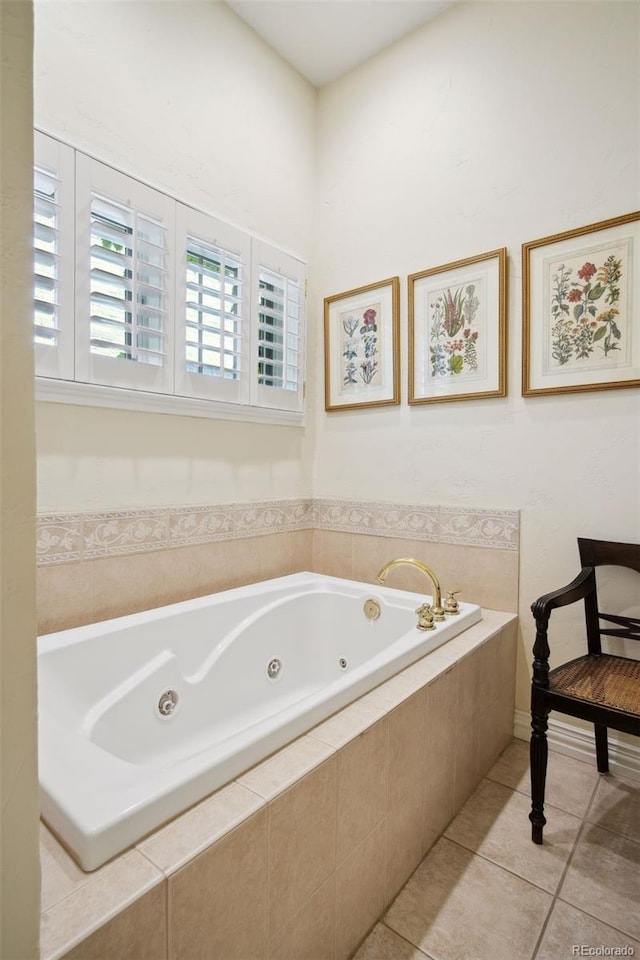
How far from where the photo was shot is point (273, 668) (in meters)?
1.97

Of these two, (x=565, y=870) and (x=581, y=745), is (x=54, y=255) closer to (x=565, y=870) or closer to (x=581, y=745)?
(x=565, y=870)

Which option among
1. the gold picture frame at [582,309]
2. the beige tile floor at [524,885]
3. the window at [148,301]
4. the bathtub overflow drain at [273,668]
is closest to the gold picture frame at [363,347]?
the window at [148,301]

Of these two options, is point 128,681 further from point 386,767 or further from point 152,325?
point 152,325

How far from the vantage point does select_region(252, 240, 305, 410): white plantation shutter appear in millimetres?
2277

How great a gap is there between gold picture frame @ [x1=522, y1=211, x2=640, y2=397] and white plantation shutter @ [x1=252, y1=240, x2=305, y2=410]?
1086mm

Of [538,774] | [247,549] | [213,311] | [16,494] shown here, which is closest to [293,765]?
[16,494]

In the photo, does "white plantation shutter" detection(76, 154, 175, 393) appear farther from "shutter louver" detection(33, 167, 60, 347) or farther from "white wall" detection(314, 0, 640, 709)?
"white wall" detection(314, 0, 640, 709)

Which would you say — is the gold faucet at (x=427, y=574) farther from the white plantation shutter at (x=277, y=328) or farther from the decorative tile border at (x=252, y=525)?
the white plantation shutter at (x=277, y=328)

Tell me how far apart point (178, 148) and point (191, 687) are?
80.6 inches

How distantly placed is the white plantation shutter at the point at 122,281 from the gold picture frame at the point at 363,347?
0.94m

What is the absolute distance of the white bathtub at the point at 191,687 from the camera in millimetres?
809

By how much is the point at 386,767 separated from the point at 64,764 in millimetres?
702

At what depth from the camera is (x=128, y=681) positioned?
147 centimetres

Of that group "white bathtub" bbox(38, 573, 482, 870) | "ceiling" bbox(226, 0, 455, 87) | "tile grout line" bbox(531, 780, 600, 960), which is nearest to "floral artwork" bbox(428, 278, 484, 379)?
"white bathtub" bbox(38, 573, 482, 870)
